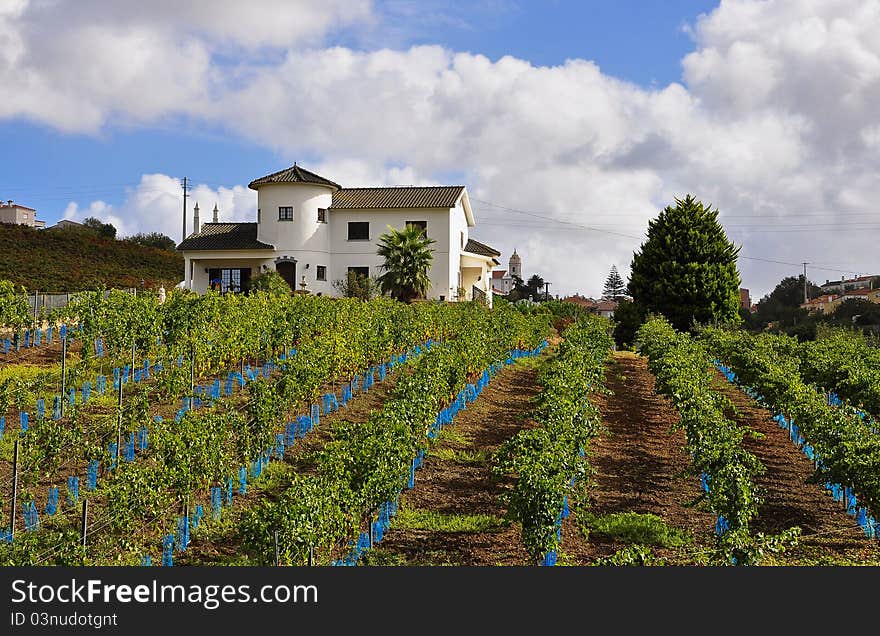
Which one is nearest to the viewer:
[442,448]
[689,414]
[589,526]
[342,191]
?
[589,526]

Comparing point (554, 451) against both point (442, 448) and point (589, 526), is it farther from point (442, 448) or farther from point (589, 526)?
point (442, 448)

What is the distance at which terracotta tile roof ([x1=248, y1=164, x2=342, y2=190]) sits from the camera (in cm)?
4194

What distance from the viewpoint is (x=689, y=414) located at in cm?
1248

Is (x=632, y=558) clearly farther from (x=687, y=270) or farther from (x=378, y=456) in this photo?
(x=687, y=270)

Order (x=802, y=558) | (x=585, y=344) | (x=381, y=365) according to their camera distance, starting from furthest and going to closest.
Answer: (x=585, y=344), (x=381, y=365), (x=802, y=558)

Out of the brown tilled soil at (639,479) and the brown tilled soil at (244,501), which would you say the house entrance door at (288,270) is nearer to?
the brown tilled soil at (639,479)

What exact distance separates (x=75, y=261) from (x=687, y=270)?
3490cm

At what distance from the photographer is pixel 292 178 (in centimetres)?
4203

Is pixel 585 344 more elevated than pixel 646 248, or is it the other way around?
pixel 646 248

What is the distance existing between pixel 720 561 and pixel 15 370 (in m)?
13.9

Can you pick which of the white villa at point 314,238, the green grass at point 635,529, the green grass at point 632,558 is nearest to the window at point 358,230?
the white villa at point 314,238

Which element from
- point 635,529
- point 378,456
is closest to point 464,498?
point 378,456

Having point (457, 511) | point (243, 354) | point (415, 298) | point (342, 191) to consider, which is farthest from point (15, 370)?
point (342, 191)

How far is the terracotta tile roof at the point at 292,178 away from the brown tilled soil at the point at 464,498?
26251mm
